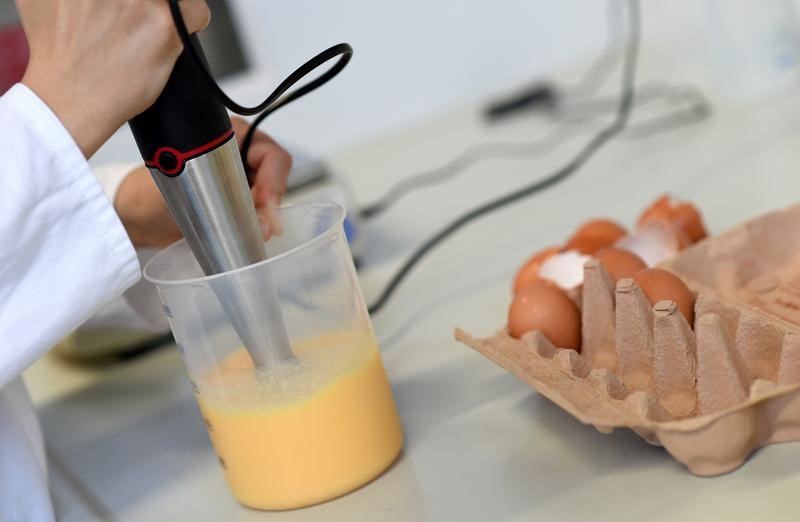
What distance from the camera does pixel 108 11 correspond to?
19.7 inches

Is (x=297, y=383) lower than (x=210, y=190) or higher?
lower

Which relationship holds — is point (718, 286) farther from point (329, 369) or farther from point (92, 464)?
point (92, 464)

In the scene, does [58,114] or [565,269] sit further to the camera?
[565,269]

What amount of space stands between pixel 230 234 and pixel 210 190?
0.09ft

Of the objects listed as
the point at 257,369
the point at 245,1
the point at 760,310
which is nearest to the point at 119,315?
the point at 257,369

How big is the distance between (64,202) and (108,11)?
0.10 metres

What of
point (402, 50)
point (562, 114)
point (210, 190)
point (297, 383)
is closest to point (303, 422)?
point (297, 383)

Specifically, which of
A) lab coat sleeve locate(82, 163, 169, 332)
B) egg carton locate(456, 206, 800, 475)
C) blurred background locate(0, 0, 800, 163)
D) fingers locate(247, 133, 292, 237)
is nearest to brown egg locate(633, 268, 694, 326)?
egg carton locate(456, 206, 800, 475)

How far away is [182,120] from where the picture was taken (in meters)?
0.51

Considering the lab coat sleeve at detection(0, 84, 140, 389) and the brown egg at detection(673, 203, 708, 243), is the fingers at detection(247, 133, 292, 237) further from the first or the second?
the brown egg at detection(673, 203, 708, 243)

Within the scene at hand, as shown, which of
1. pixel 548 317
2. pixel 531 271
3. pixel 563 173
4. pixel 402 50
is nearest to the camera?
pixel 548 317

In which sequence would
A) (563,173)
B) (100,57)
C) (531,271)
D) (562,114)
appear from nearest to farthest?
1. (100,57)
2. (531,271)
3. (563,173)
4. (562,114)

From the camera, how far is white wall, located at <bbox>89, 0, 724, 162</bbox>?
4.43 feet

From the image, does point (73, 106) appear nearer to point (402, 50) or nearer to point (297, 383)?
point (297, 383)
